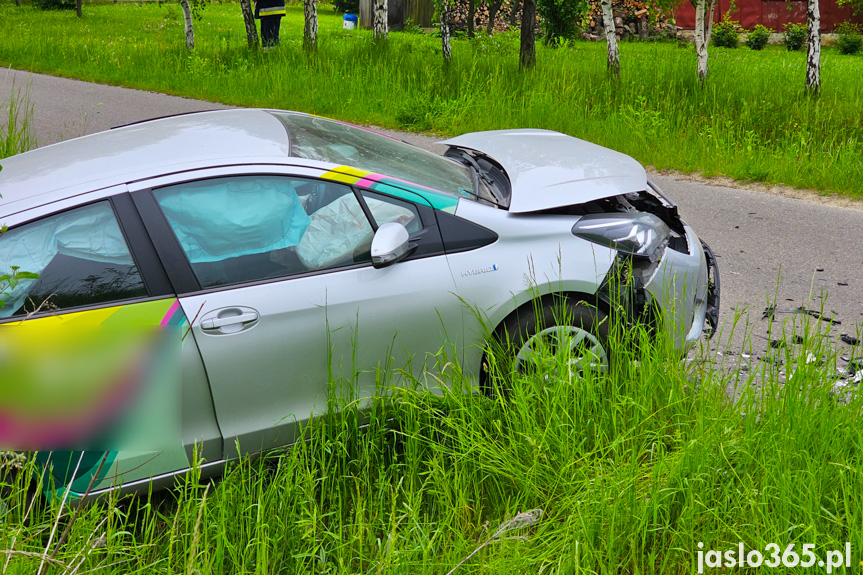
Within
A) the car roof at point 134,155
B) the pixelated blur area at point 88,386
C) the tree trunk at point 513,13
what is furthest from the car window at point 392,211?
the tree trunk at point 513,13

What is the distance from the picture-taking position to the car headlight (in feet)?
12.6

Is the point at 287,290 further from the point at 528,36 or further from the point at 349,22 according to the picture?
the point at 349,22

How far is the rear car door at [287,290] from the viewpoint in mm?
3307

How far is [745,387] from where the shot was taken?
10.9 feet

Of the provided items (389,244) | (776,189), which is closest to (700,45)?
(776,189)

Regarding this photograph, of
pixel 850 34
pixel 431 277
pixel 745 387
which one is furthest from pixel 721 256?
pixel 850 34

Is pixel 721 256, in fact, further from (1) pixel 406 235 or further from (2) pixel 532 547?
(2) pixel 532 547

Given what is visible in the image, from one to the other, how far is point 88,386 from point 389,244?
140cm

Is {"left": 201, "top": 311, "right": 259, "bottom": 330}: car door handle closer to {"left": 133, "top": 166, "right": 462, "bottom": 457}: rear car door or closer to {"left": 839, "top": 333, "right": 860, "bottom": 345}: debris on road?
{"left": 133, "top": 166, "right": 462, "bottom": 457}: rear car door

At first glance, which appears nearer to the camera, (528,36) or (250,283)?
(250,283)

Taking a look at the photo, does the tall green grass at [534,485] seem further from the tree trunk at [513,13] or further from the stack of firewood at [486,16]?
the tree trunk at [513,13]

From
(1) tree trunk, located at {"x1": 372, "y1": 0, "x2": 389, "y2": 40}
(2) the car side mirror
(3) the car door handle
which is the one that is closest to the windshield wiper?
(2) the car side mirror

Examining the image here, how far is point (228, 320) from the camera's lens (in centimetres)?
328

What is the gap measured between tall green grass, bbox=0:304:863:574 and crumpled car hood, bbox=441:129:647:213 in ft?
2.65
